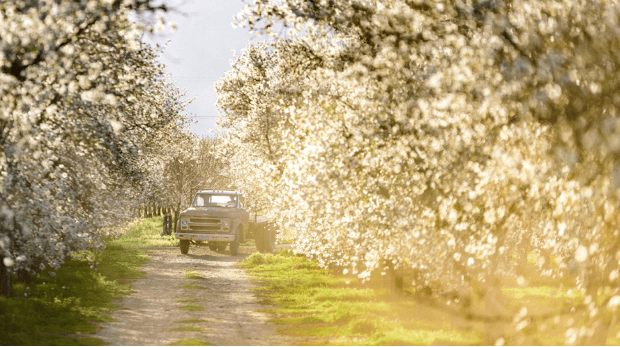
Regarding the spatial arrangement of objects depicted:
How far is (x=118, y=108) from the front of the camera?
12969 millimetres

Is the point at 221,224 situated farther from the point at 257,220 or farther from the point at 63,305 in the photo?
the point at 63,305

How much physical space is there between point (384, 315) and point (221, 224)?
17.1 metres

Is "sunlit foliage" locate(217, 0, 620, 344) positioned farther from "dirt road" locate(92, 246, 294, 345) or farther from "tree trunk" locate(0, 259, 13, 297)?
"tree trunk" locate(0, 259, 13, 297)

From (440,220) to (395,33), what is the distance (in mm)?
3187

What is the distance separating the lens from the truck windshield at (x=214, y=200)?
30141mm

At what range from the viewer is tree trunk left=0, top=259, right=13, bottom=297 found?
1319 centimetres

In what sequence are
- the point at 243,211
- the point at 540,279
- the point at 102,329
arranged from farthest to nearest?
the point at 243,211 < the point at 540,279 < the point at 102,329

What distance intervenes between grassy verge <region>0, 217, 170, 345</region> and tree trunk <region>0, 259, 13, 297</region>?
0.27m

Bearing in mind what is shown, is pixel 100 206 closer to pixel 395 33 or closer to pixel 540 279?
pixel 395 33

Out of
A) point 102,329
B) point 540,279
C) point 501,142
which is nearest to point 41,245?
point 102,329

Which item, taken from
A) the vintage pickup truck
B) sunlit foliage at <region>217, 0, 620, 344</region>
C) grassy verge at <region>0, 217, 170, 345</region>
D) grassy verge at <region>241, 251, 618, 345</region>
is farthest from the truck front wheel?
sunlit foliage at <region>217, 0, 620, 344</region>

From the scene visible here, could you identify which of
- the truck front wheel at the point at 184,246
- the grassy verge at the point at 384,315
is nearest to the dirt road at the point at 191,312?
the grassy verge at the point at 384,315

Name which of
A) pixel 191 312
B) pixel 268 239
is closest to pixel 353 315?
pixel 191 312

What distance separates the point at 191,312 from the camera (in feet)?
42.9
